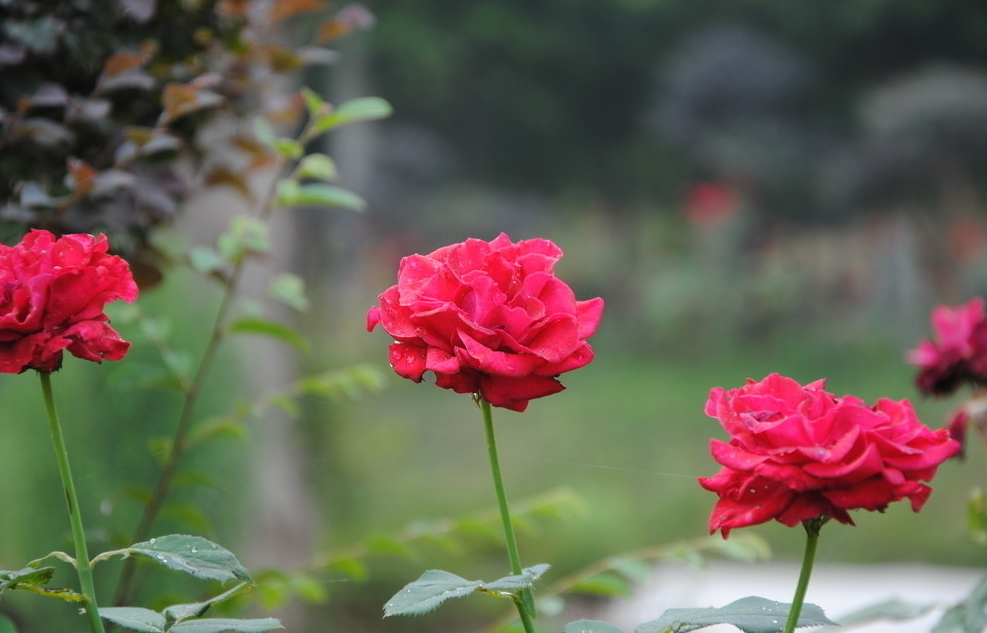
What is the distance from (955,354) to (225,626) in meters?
0.57

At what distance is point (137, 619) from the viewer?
0.38 m

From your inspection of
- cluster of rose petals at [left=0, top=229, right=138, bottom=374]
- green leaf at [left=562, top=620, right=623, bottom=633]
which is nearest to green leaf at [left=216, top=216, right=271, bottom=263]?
cluster of rose petals at [left=0, top=229, right=138, bottom=374]

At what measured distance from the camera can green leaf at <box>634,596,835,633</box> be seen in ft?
1.16

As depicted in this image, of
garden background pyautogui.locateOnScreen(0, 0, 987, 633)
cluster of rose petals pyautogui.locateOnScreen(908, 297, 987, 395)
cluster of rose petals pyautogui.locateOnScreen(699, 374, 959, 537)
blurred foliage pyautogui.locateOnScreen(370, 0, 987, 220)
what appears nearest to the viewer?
cluster of rose petals pyautogui.locateOnScreen(699, 374, 959, 537)

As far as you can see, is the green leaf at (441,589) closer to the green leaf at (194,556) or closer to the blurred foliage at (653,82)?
the green leaf at (194,556)

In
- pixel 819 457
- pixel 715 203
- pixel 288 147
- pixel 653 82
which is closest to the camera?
pixel 819 457

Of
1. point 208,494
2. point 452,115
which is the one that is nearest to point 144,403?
point 208,494

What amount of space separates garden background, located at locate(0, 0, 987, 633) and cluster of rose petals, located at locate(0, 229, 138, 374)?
87.3 inches

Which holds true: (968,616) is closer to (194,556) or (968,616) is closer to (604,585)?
(604,585)

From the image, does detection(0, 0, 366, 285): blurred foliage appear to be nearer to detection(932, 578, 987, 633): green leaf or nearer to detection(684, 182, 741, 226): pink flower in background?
detection(932, 578, 987, 633): green leaf

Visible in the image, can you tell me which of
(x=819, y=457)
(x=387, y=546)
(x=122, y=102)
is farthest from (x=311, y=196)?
(x=819, y=457)

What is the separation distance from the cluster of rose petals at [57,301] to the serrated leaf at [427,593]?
0.14 metres

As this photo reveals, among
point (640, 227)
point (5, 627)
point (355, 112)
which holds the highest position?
point (640, 227)

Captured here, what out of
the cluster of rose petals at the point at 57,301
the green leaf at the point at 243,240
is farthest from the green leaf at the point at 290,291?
the cluster of rose petals at the point at 57,301
